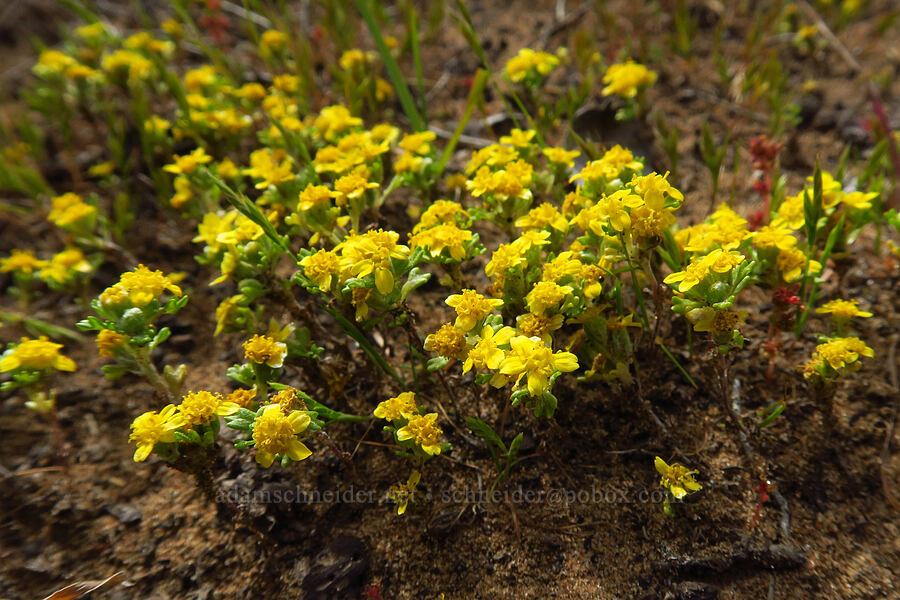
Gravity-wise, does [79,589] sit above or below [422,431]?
below

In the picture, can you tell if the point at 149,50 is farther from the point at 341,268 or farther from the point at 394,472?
the point at 394,472

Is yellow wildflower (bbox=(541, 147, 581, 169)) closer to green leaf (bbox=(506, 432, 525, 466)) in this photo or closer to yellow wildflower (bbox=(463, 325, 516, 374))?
yellow wildflower (bbox=(463, 325, 516, 374))

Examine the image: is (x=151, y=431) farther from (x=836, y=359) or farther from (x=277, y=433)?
(x=836, y=359)

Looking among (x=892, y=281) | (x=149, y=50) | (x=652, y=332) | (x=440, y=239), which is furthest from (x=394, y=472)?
(x=149, y=50)

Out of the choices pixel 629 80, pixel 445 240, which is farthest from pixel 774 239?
pixel 629 80

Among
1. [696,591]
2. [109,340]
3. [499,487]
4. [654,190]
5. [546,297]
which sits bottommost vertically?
[696,591]

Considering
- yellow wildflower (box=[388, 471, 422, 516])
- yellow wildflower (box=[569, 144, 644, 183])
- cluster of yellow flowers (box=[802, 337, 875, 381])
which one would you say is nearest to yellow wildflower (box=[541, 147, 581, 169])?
yellow wildflower (box=[569, 144, 644, 183])

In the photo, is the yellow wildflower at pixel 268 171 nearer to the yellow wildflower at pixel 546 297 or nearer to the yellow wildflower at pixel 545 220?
the yellow wildflower at pixel 545 220
